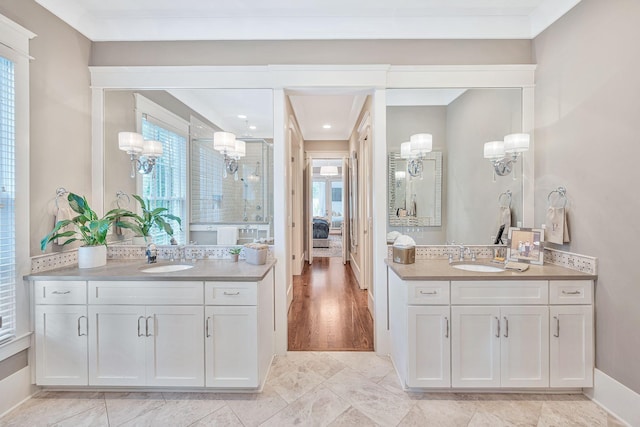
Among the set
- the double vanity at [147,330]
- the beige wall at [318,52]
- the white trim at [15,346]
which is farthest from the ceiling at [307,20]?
the white trim at [15,346]

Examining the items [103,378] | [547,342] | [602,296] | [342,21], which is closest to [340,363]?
[547,342]

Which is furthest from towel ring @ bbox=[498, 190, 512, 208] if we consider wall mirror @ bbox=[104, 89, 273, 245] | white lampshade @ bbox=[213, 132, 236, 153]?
white lampshade @ bbox=[213, 132, 236, 153]

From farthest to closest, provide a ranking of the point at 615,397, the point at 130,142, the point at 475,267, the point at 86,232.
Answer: the point at 130,142 < the point at 475,267 < the point at 86,232 < the point at 615,397

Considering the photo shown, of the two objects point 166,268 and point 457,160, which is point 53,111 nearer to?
point 166,268

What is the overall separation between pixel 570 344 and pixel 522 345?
0.32 metres

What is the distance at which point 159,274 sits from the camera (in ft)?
6.66

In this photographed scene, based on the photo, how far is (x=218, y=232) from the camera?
8.71ft

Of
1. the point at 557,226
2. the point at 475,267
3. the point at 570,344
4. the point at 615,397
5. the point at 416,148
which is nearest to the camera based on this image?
the point at 615,397

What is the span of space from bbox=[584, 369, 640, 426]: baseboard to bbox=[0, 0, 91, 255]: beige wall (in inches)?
159

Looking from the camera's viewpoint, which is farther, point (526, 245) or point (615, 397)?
point (526, 245)

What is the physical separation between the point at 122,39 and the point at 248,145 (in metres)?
1.42

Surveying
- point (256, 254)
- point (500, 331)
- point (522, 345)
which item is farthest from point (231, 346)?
point (522, 345)

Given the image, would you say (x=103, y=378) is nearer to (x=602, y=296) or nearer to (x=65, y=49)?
(x=65, y=49)

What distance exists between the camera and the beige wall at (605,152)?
1730mm
